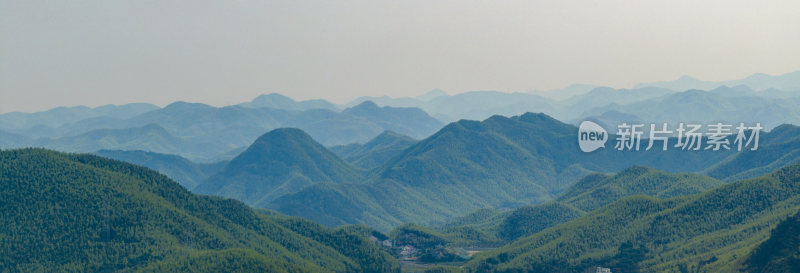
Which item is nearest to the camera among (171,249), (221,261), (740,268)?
(740,268)

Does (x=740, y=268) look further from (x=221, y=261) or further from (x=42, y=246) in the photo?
(x=42, y=246)

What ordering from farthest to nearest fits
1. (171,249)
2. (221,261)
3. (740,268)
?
1. (171,249)
2. (221,261)
3. (740,268)

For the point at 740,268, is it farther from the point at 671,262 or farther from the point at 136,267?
the point at 136,267

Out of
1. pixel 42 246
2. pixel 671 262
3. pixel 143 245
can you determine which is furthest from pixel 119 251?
pixel 671 262

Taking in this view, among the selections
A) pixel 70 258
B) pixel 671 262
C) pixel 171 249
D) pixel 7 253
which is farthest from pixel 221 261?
pixel 671 262

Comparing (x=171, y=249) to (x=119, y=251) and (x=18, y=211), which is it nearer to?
(x=119, y=251)

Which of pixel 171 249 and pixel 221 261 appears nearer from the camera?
pixel 221 261

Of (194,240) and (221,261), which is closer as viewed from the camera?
(221,261)

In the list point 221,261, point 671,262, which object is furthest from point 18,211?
point 671,262
